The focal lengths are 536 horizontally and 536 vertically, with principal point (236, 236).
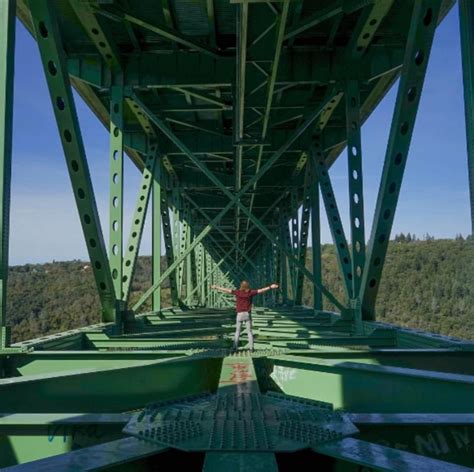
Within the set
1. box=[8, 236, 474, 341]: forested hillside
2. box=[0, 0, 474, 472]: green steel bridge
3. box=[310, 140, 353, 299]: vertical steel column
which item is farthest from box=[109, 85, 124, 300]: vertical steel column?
box=[8, 236, 474, 341]: forested hillside

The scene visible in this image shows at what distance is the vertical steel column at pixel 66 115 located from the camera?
5832 mm

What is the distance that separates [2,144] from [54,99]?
1341 millimetres

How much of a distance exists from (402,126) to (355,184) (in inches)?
101

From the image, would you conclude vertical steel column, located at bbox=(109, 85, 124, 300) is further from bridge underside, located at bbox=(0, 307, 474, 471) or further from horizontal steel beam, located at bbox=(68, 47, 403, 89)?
bridge underside, located at bbox=(0, 307, 474, 471)

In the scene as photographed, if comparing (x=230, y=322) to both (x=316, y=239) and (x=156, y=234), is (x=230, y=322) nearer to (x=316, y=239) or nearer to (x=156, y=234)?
(x=316, y=239)

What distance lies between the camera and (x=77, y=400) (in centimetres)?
426

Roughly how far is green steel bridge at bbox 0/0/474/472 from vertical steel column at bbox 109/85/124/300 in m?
0.03

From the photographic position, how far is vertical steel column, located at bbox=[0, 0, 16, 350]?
4879mm

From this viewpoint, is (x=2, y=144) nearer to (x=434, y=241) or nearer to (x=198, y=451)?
(x=198, y=451)

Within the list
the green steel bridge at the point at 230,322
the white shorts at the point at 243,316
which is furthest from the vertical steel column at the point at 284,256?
the white shorts at the point at 243,316

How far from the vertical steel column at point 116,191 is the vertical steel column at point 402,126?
14.3 feet

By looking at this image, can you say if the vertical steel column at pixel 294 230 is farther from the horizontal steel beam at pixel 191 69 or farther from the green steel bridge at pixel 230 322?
the horizontal steel beam at pixel 191 69

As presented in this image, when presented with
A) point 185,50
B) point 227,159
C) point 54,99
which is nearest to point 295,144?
point 227,159

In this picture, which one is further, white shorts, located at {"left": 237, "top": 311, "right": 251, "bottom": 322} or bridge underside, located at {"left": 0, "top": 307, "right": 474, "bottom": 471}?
white shorts, located at {"left": 237, "top": 311, "right": 251, "bottom": 322}
